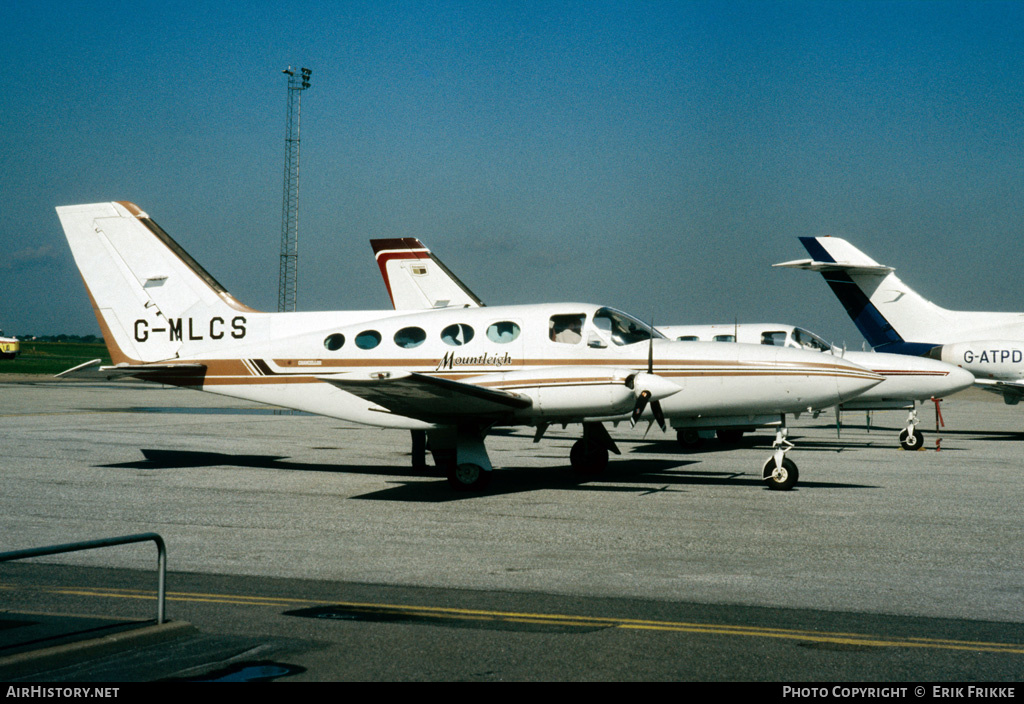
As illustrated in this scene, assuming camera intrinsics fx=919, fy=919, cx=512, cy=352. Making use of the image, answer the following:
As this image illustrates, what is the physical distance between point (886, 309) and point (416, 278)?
14821mm

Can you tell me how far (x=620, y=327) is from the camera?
50.5 ft

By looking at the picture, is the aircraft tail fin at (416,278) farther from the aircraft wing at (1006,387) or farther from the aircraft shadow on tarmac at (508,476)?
the aircraft wing at (1006,387)

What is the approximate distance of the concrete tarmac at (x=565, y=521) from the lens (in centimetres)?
811

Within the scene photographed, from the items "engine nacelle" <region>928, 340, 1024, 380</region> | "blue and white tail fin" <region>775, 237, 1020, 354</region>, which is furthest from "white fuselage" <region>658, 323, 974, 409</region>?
"blue and white tail fin" <region>775, 237, 1020, 354</region>

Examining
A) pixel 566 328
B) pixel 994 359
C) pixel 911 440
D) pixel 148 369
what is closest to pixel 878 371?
pixel 911 440

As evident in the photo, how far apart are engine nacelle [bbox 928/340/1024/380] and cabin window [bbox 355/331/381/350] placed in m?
18.0

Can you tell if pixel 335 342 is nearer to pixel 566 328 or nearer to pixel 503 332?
pixel 503 332

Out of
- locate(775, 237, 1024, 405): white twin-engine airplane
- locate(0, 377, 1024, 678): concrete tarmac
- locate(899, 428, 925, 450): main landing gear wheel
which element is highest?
locate(775, 237, 1024, 405): white twin-engine airplane

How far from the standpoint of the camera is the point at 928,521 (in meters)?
11.6

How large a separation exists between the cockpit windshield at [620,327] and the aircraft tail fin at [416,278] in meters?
12.5

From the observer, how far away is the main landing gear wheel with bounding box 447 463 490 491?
14.2 meters

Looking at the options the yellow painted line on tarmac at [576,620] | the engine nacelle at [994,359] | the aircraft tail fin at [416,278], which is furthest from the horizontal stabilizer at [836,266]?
the yellow painted line on tarmac at [576,620]

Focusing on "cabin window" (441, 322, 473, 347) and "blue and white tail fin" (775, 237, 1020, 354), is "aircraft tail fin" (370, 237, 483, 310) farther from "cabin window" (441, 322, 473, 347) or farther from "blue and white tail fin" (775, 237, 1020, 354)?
"cabin window" (441, 322, 473, 347)
